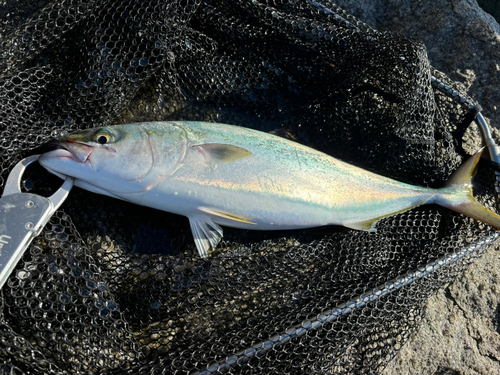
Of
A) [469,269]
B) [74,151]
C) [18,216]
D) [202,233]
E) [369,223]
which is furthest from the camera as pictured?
[469,269]

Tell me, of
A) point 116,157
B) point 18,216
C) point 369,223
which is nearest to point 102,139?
point 116,157

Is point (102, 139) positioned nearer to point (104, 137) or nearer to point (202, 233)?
point (104, 137)

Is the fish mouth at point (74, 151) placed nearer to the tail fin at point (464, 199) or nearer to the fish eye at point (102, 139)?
the fish eye at point (102, 139)

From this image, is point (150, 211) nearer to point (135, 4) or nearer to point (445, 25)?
point (135, 4)

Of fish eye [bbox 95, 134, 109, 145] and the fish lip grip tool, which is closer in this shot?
the fish lip grip tool

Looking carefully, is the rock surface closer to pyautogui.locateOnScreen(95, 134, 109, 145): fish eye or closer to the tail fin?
the tail fin

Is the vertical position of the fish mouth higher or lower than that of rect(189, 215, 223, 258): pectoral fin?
higher

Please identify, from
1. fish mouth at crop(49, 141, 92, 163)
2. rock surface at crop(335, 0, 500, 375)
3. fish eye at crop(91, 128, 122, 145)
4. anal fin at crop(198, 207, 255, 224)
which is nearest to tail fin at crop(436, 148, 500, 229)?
rock surface at crop(335, 0, 500, 375)
